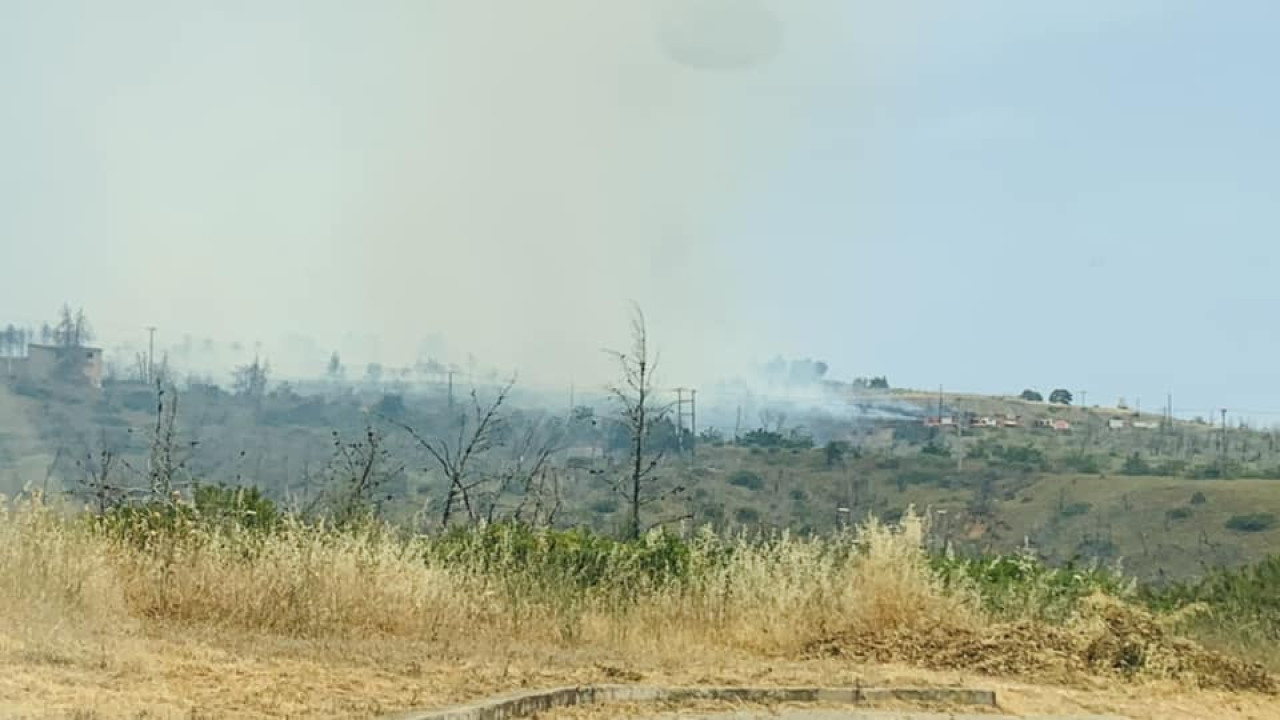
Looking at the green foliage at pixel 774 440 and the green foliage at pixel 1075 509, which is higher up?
the green foliage at pixel 774 440

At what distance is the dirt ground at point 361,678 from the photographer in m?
8.55

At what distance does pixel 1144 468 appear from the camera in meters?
41.6

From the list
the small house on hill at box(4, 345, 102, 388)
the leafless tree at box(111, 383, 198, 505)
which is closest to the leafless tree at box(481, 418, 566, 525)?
the leafless tree at box(111, 383, 198, 505)

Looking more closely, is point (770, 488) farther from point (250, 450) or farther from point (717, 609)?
point (717, 609)

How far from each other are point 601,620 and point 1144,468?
1249 inches

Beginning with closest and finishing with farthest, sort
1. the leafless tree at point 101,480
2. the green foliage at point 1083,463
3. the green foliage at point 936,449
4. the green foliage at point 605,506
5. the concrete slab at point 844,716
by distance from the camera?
the concrete slab at point 844,716
the leafless tree at point 101,480
the green foliage at point 605,506
the green foliage at point 1083,463
the green foliage at point 936,449

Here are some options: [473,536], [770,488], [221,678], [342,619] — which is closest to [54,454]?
[473,536]

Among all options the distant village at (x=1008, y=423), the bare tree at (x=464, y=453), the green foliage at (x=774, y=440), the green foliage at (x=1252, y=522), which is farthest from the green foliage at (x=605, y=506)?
the distant village at (x=1008, y=423)

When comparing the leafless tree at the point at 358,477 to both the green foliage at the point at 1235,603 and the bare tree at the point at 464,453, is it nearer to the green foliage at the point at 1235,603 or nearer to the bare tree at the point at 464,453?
the bare tree at the point at 464,453

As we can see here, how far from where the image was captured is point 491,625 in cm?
1325

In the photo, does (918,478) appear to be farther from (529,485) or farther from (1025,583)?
(1025,583)

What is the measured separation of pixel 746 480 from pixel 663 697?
2572 centimetres

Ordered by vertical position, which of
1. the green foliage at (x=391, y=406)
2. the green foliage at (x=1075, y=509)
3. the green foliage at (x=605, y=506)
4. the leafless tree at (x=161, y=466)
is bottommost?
the green foliage at (x=1075, y=509)

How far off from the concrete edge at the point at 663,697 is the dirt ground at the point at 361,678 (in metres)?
0.24
